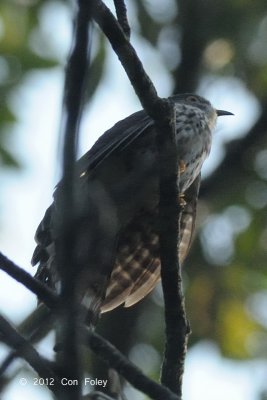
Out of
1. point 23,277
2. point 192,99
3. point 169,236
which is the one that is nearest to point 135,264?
point 169,236

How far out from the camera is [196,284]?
7465 mm

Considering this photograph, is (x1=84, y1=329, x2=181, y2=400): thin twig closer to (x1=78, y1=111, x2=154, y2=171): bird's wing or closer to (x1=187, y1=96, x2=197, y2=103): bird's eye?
(x1=78, y1=111, x2=154, y2=171): bird's wing

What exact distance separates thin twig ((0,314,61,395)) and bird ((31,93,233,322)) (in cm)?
137

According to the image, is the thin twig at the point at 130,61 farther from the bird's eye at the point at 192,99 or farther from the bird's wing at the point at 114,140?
the bird's eye at the point at 192,99

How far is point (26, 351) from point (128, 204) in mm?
2531

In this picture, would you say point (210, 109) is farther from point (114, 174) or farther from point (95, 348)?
point (95, 348)

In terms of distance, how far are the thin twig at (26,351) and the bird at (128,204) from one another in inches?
54.0

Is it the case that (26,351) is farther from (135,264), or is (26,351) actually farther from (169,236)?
(135,264)

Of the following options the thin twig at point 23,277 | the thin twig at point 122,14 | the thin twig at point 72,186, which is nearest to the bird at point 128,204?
the thin twig at point 122,14

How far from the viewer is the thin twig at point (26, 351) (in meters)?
2.66

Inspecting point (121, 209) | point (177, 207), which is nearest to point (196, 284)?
point (121, 209)

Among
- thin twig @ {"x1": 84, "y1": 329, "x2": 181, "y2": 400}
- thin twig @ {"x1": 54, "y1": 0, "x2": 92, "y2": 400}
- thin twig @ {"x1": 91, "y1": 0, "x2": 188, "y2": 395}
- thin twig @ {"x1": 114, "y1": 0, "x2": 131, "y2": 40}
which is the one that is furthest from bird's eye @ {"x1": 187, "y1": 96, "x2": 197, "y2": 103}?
thin twig @ {"x1": 54, "y1": 0, "x2": 92, "y2": 400}

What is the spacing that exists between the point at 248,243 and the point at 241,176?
1.80 feet

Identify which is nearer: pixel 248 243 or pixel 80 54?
pixel 80 54
